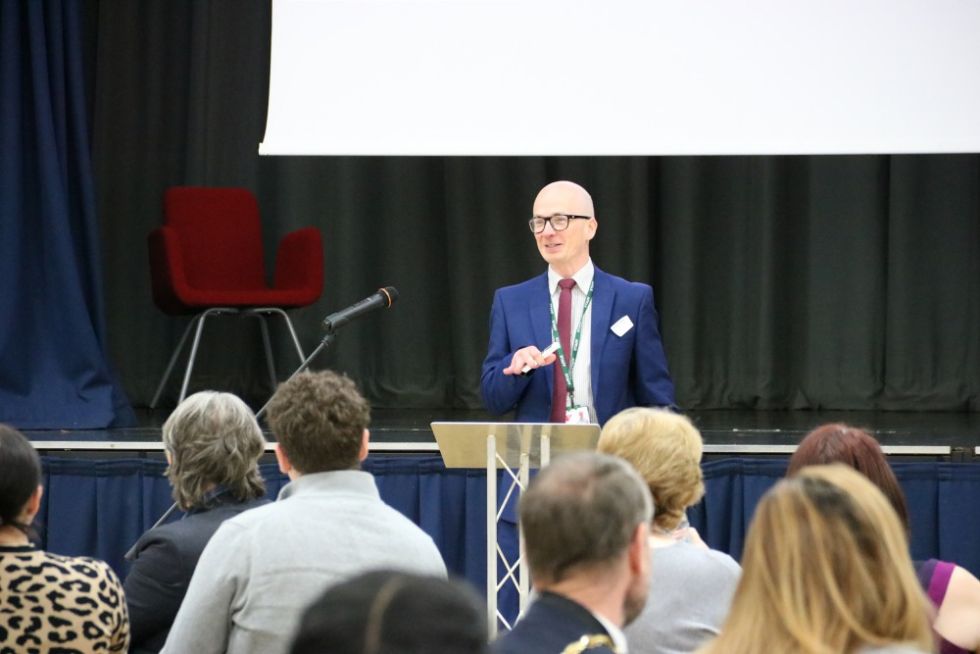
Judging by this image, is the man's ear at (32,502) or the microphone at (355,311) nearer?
the man's ear at (32,502)

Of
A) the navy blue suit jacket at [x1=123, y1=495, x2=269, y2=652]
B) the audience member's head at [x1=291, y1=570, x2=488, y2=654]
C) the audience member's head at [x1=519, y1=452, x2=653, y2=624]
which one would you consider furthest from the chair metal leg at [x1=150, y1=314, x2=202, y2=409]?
the audience member's head at [x1=291, y1=570, x2=488, y2=654]

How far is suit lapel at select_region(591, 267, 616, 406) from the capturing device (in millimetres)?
4148

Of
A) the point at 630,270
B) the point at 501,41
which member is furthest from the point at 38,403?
the point at 630,270

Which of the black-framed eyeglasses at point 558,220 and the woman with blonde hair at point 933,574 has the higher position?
the black-framed eyeglasses at point 558,220

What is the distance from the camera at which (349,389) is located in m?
2.48

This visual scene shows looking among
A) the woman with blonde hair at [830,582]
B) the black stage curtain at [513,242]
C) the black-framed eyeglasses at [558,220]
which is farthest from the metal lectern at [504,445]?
the black stage curtain at [513,242]

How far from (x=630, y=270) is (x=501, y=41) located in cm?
204

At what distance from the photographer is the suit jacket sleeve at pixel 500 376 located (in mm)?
3936

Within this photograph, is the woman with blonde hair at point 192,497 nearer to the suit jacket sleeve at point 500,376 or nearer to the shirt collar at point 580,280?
the suit jacket sleeve at point 500,376

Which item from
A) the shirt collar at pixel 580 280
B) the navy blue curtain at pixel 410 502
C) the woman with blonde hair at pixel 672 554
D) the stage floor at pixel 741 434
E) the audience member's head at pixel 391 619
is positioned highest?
the shirt collar at pixel 580 280

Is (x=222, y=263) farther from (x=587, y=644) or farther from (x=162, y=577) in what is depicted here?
(x=587, y=644)

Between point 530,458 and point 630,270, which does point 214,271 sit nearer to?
point 630,270

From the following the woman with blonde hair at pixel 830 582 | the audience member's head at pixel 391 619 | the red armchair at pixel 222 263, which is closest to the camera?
the audience member's head at pixel 391 619

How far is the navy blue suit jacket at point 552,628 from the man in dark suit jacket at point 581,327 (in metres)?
2.44
